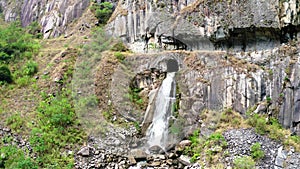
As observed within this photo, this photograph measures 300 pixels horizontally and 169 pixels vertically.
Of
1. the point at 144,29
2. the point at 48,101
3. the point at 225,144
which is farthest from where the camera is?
the point at 144,29

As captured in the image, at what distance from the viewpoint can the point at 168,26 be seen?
27.2 m

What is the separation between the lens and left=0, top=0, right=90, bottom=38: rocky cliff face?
36281 mm

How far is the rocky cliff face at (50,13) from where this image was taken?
36.3 meters

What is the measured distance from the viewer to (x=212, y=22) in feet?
81.5

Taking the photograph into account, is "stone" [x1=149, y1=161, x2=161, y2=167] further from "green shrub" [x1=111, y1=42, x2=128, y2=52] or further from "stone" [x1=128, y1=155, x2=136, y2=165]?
"green shrub" [x1=111, y1=42, x2=128, y2=52]

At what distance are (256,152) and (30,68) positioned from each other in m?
18.9

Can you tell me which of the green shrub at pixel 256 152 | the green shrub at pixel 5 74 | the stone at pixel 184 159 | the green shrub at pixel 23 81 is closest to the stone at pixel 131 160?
the stone at pixel 184 159

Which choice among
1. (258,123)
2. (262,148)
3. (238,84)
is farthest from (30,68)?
(262,148)

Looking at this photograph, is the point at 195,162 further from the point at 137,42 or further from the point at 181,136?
the point at 137,42

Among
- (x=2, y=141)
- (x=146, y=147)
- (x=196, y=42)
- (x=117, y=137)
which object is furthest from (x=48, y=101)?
(x=196, y=42)

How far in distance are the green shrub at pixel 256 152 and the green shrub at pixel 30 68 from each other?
18.3 meters

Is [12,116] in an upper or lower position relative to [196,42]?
lower

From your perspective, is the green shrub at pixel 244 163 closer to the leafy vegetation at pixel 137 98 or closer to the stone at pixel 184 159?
the stone at pixel 184 159

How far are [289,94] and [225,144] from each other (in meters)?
5.16
